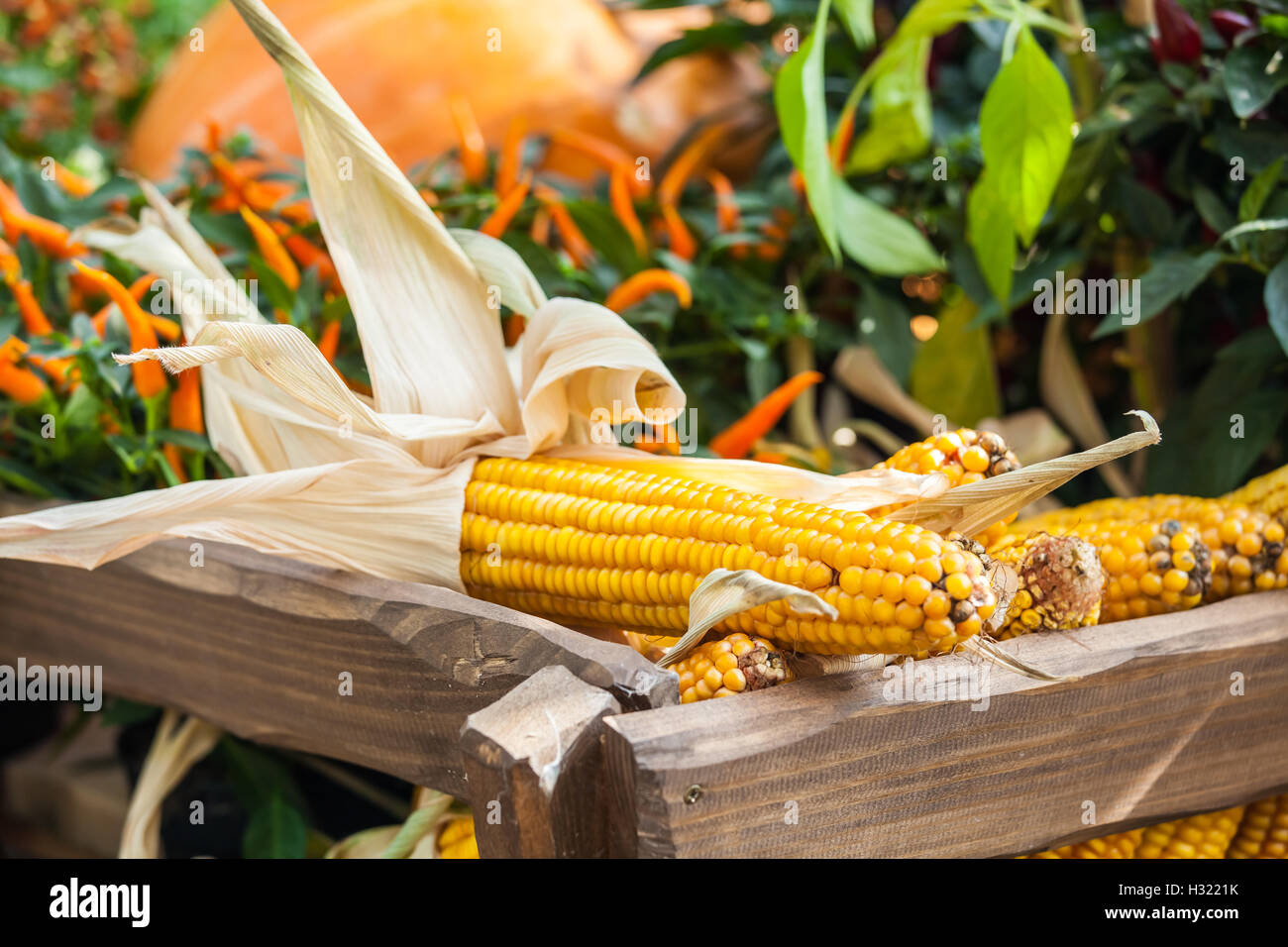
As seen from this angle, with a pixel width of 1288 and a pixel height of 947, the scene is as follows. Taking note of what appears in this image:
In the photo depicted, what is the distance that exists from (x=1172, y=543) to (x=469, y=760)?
298 mm

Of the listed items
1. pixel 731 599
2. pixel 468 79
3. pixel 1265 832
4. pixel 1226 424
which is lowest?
pixel 1265 832

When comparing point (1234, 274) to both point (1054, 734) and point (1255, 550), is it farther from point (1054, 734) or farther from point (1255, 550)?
point (1054, 734)

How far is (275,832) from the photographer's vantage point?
59 cm

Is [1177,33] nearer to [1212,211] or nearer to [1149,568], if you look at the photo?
[1212,211]

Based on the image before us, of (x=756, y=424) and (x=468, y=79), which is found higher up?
(x=468, y=79)

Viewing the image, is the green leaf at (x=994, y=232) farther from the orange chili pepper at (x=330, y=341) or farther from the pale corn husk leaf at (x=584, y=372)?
the orange chili pepper at (x=330, y=341)

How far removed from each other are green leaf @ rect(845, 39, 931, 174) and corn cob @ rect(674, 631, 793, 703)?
46 centimetres

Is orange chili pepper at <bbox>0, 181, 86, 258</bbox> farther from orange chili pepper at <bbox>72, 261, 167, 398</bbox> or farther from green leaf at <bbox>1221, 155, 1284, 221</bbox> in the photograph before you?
green leaf at <bbox>1221, 155, 1284, 221</bbox>

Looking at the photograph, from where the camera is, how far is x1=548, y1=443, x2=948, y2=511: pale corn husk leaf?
1.35 feet

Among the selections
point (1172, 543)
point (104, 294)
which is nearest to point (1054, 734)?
point (1172, 543)

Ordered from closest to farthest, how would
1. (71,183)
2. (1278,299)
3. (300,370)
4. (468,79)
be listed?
1. (300,370)
2. (1278,299)
3. (71,183)
4. (468,79)

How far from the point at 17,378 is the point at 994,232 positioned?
0.55 m

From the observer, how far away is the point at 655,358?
17.3 inches

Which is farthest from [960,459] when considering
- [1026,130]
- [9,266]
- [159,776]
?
[9,266]
